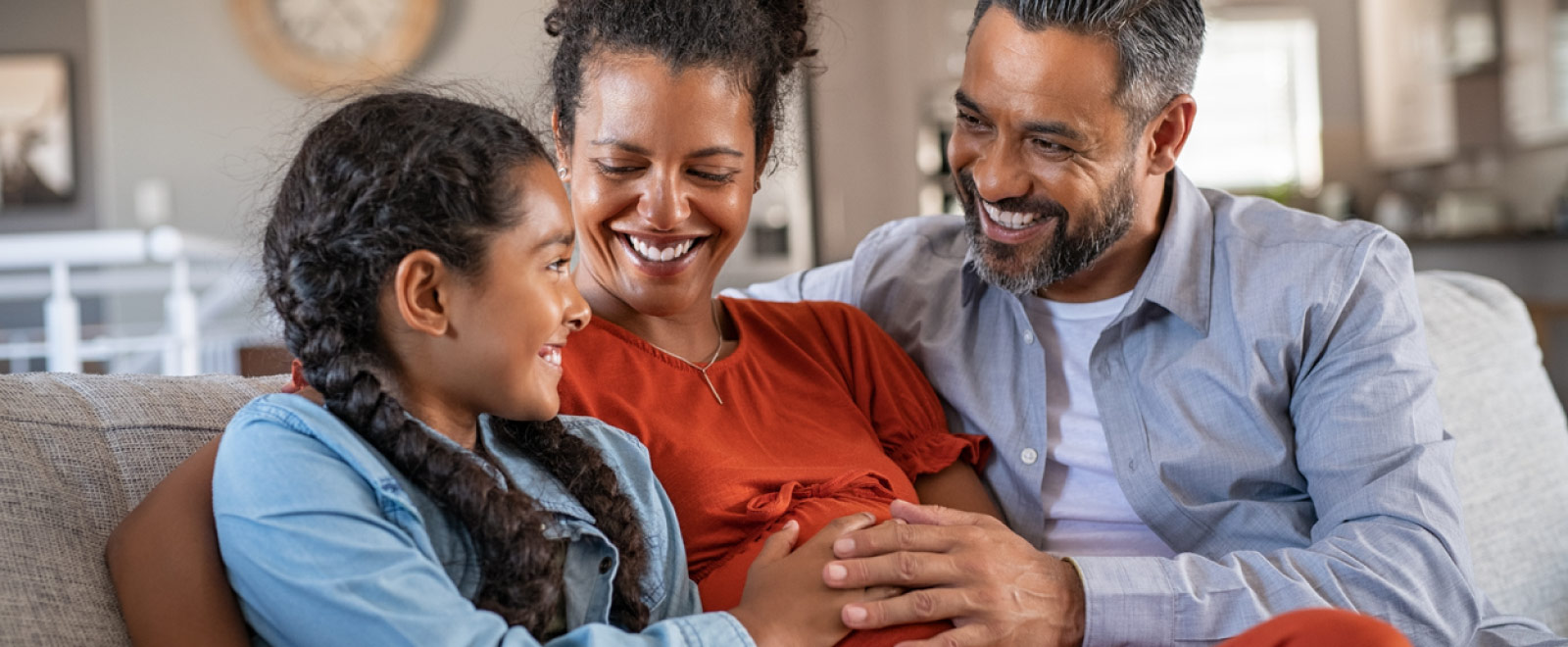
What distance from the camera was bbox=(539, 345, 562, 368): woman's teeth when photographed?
1116mm

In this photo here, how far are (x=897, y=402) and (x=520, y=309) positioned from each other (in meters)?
0.68

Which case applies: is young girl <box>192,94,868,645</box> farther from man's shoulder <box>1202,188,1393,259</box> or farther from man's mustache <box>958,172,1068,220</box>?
man's shoulder <box>1202,188,1393,259</box>

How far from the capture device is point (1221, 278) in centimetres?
166

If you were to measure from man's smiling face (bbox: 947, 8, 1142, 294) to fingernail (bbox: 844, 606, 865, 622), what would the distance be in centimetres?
63

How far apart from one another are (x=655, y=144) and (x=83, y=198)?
225 inches

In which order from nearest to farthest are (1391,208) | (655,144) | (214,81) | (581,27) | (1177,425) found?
(655,144) < (581,27) < (1177,425) < (214,81) < (1391,208)

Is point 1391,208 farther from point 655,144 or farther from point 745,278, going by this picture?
point 655,144

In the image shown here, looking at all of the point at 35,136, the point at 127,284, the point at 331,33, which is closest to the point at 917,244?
the point at 127,284

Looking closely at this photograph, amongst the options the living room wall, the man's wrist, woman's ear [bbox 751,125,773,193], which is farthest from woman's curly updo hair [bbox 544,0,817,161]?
the living room wall

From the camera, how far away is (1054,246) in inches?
65.9

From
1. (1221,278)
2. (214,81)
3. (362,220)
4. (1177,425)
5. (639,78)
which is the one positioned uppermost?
(214,81)

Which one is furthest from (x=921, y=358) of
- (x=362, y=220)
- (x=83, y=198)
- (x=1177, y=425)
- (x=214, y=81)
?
(x=83, y=198)

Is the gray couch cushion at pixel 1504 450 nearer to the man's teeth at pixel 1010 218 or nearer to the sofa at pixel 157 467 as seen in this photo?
the sofa at pixel 157 467

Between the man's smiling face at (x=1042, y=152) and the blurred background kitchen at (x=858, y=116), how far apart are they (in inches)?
139
